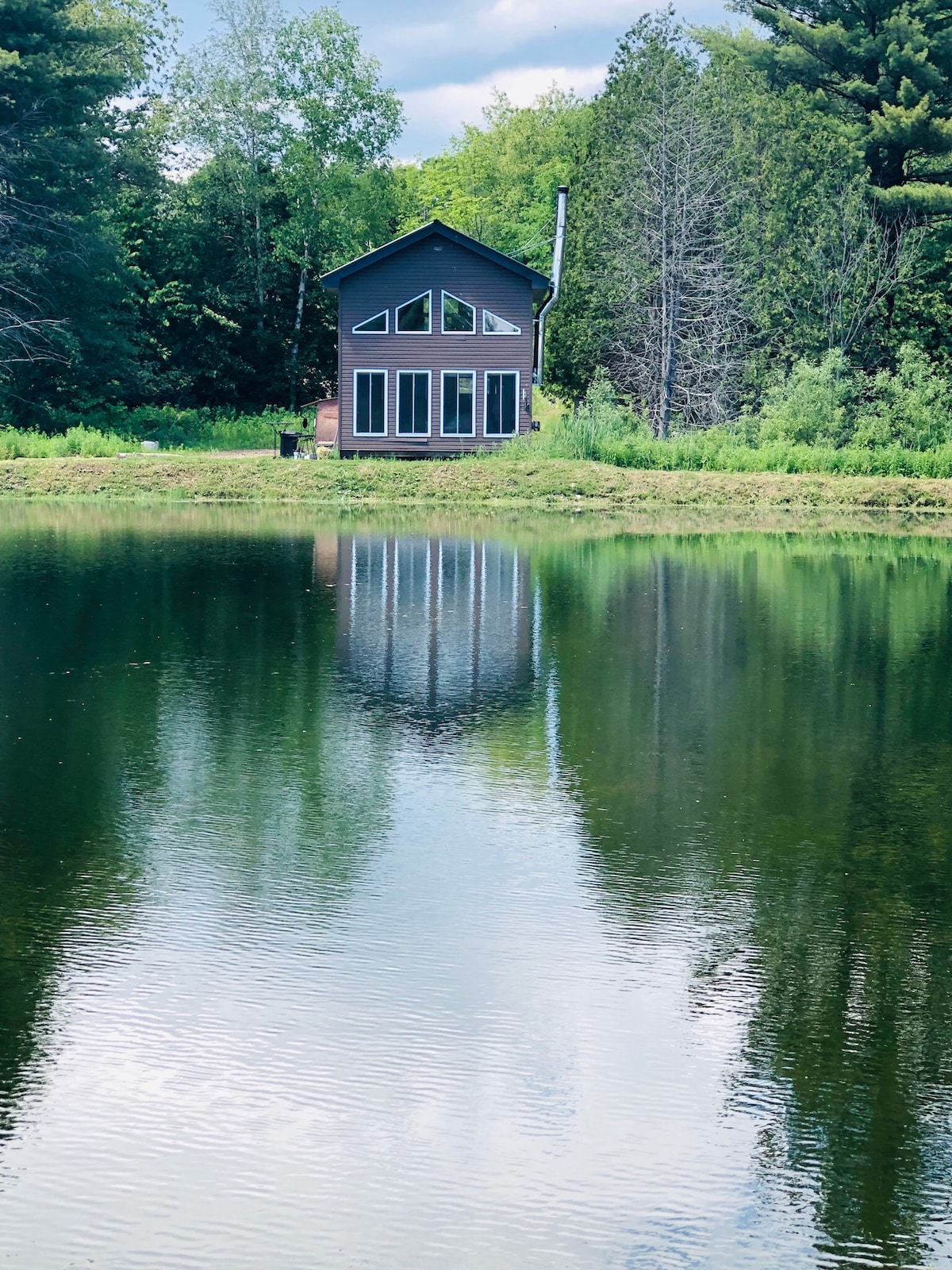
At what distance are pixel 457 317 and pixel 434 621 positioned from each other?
87.9 ft

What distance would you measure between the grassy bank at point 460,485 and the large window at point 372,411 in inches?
174

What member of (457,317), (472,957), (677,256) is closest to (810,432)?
(677,256)

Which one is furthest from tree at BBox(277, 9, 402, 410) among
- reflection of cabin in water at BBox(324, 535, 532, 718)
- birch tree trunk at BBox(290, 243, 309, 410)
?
reflection of cabin in water at BBox(324, 535, 532, 718)

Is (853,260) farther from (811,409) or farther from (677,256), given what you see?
(677,256)

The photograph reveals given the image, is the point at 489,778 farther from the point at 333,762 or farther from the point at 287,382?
the point at 287,382

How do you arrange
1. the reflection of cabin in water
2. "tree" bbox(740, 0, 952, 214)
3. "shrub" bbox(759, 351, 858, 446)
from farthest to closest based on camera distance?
"tree" bbox(740, 0, 952, 214) < "shrub" bbox(759, 351, 858, 446) < the reflection of cabin in water

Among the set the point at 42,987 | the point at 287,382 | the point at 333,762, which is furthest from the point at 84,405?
the point at 42,987

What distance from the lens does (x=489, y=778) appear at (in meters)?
12.4

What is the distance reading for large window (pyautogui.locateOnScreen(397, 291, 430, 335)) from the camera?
4600 centimetres

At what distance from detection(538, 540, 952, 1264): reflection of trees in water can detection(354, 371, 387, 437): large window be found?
23.2 meters

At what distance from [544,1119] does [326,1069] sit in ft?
3.33

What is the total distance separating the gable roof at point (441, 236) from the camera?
45094mm

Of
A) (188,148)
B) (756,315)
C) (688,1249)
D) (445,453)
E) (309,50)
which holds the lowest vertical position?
(688,1249)

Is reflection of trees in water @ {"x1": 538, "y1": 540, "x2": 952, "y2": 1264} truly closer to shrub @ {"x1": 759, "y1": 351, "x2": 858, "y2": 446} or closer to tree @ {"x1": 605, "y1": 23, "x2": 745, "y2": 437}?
shrub @ {"x1": 759, "y1": 351, "x2": 858, "y2": 446}
